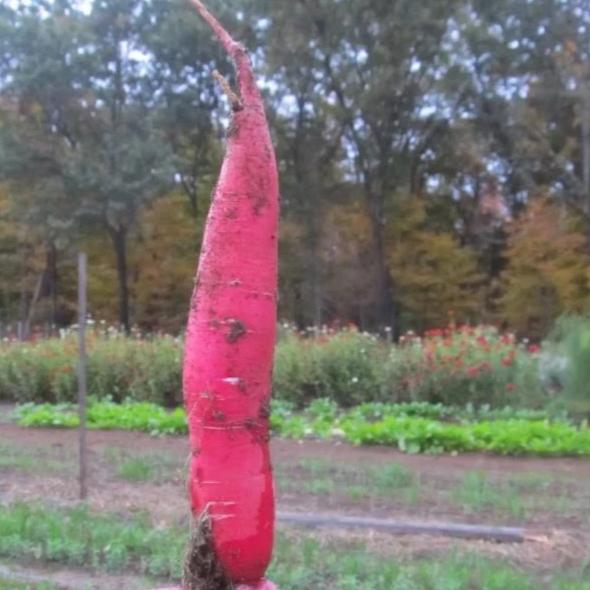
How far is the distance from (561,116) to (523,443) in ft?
84.7

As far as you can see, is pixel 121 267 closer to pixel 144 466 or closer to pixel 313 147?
pixel 313 147

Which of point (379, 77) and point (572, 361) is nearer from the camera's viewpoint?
point (572, 361)

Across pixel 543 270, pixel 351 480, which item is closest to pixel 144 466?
pixel 351 480

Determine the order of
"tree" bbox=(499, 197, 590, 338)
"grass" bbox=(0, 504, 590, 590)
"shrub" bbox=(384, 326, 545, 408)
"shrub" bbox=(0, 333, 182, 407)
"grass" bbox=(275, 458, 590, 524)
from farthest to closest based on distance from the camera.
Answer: "tree" bbox=(499, 197, 590, 338), "shrub" bbox=(0, 333, 182, 407), "shrub" bbox=(384, 326, 545, 408), "grass" bbox=(275, 458, 590, 524), "grass" bbox=(0, 504, 590, 590)

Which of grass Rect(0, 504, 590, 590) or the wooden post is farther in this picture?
the wooden post

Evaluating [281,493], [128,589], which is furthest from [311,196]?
[128,589]

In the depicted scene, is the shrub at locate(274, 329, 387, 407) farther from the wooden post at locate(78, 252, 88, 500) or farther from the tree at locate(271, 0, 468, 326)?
the tree at locate(271, 0, 468, 326)

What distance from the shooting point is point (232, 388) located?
254 centimetres

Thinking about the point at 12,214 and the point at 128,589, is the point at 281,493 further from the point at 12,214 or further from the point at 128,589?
the point at 12,214

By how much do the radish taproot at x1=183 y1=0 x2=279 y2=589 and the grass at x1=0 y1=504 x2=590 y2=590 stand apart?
3145mm

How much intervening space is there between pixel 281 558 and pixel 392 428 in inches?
211

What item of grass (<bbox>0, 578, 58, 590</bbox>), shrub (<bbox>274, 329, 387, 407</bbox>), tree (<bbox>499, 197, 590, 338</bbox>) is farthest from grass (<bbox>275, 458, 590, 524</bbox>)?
tree (<bbox>499, 197, 590, 338</bbox>)

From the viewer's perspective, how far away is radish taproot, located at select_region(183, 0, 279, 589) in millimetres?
2533

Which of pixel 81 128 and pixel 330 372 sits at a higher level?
pixel 81 128
